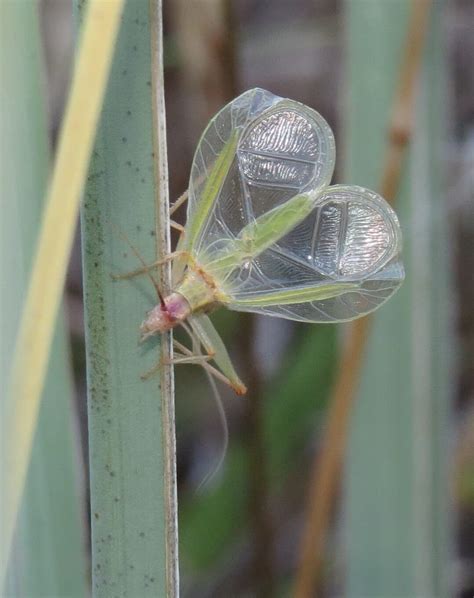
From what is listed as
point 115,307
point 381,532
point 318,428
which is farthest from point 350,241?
point 318,428

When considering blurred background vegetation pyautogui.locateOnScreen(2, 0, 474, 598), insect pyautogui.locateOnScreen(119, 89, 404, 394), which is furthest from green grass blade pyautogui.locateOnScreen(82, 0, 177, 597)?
blurred background vegetation pyautogui.locateOnScreen(2, 0, 474, 598)

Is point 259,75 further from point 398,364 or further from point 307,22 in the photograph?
point 398,364

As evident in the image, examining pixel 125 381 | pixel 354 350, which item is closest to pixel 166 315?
pixel 125 381

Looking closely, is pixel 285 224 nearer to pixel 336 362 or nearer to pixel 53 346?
pixel 53 346

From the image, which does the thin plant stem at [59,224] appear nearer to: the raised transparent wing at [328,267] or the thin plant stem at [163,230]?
the thin plant stem at [163,230]

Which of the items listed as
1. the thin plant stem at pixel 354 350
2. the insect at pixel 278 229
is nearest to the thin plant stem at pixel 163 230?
the insect at pixel 278 229

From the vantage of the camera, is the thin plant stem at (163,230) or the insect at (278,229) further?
the insect at (278,229)
